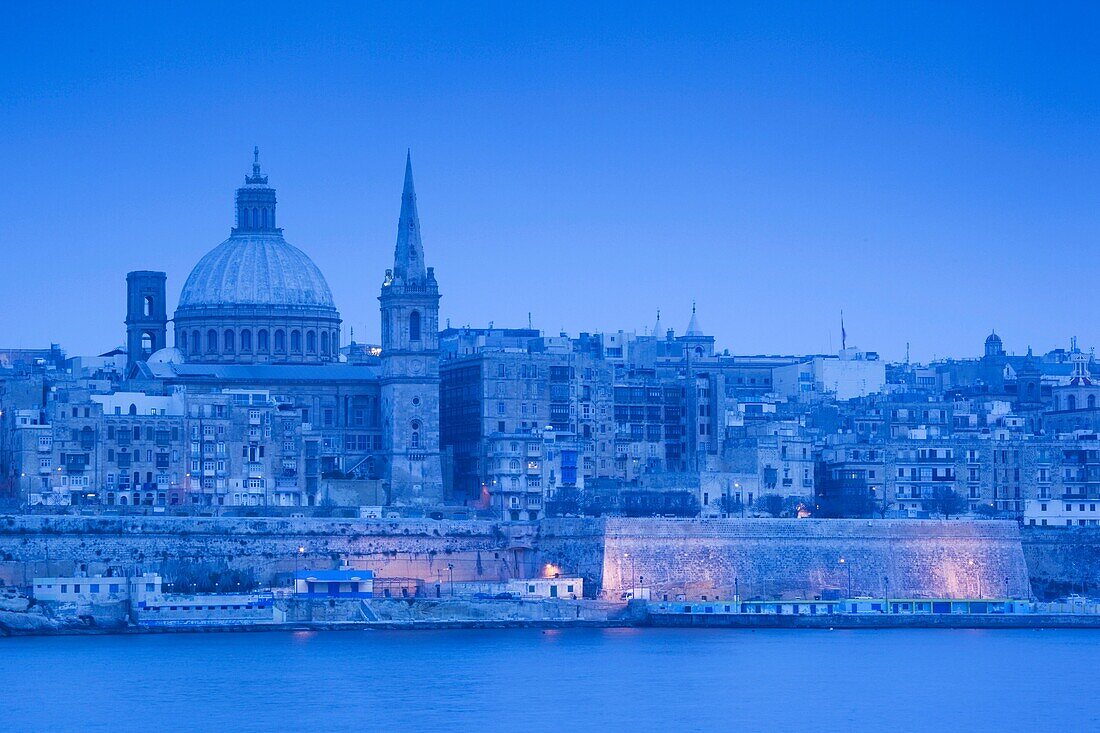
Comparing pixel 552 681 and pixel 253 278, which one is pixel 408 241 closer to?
pixel 253 278

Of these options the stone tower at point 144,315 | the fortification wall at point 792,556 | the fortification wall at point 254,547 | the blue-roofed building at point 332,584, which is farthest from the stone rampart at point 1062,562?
the stone tower at point 144,315

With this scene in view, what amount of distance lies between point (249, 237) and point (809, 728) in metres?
45.9

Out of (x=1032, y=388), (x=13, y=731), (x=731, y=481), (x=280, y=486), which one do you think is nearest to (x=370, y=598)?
(x=280, y=486)

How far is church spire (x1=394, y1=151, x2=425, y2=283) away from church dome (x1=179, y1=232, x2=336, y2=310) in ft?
26.4

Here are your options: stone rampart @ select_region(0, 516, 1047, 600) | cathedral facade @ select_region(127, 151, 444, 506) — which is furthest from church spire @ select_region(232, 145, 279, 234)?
stone rampart @ select_region(0, 516, 1047, 600)

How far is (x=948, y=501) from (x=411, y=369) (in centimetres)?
1687

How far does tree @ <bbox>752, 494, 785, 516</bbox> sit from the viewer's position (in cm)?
9075

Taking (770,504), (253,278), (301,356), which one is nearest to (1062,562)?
(770,504)

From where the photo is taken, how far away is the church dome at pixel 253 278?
326 feet

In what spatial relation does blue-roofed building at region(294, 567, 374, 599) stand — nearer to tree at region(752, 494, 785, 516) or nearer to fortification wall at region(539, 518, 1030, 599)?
fortification wall at region(539, 518, 1030, 599)

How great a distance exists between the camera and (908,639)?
7806 centimetres

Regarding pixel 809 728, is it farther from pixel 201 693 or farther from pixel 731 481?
pixel 731 481

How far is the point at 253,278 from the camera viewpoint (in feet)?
326

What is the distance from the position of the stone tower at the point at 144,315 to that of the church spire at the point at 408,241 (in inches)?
497
